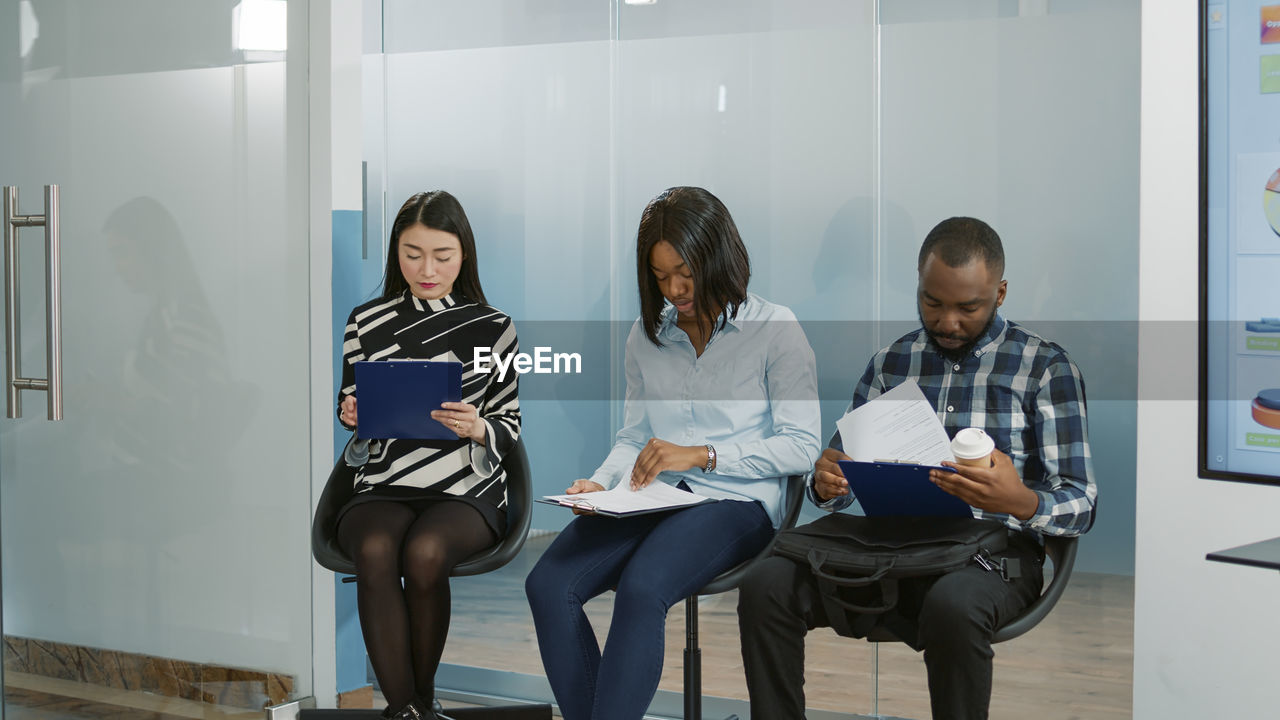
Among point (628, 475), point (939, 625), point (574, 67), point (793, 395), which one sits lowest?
point (939, 625)

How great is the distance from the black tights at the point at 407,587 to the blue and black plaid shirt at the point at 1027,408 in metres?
0.85

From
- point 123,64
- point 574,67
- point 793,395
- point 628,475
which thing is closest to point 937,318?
point 793,395

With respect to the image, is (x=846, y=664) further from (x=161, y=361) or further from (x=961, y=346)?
(x=161, y=361)

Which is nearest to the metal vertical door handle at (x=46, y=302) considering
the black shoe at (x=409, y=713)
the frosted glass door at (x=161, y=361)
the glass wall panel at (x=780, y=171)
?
the frosted glass door at (x=161, y=361)

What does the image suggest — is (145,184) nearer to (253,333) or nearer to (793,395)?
(253,333)

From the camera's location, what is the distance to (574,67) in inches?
134

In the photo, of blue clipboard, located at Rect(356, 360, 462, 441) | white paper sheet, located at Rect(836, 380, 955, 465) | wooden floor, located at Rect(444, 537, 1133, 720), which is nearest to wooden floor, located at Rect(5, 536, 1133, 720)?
wooden floor, located at Rect(444, 537, 1133, 720)

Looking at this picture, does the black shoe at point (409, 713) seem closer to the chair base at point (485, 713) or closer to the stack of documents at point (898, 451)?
the chair base at point (485, 713)

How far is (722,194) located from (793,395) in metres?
0.83

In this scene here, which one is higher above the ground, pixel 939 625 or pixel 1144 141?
pixel 1144 141

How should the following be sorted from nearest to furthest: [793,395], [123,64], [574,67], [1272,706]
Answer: [1272,706] < [793,395] < [123,64] < [574,67]

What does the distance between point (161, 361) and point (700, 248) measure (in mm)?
1453

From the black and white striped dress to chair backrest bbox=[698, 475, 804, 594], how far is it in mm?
609

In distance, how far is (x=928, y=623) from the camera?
2055mm
